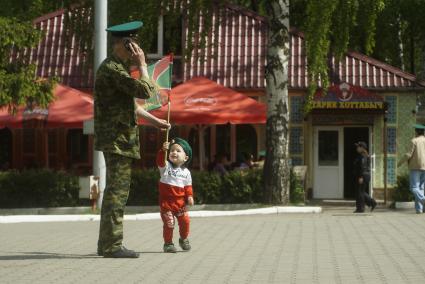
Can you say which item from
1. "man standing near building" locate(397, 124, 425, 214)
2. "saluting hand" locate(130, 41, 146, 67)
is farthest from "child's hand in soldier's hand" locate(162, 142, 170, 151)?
"man standing near building" locate(397, 124, 425, 214)

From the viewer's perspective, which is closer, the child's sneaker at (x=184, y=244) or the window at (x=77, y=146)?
the child's sneaker at (x=184, y=244)

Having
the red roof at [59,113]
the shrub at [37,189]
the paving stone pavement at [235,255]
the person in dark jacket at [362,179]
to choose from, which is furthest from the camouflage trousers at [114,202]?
the person in dark jacket at [362,179]

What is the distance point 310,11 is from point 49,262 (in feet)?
40.9

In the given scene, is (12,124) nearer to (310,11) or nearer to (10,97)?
(10,97)

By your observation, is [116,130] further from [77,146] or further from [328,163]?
[77,146]

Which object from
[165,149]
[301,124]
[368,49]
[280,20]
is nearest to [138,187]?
[280,20]

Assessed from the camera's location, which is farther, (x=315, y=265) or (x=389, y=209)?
(x=389, y=209)

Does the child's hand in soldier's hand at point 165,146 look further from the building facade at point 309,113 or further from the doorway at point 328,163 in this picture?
the doorway at point 328,163

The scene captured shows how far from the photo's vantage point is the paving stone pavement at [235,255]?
867 centimetres

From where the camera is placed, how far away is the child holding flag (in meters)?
10.8

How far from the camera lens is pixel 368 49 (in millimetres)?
22812

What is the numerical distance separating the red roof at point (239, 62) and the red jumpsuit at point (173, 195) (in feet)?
54.6

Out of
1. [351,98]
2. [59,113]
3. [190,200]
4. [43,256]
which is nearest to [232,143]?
[351,98]

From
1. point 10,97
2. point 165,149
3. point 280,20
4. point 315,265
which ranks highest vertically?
point 280,20
